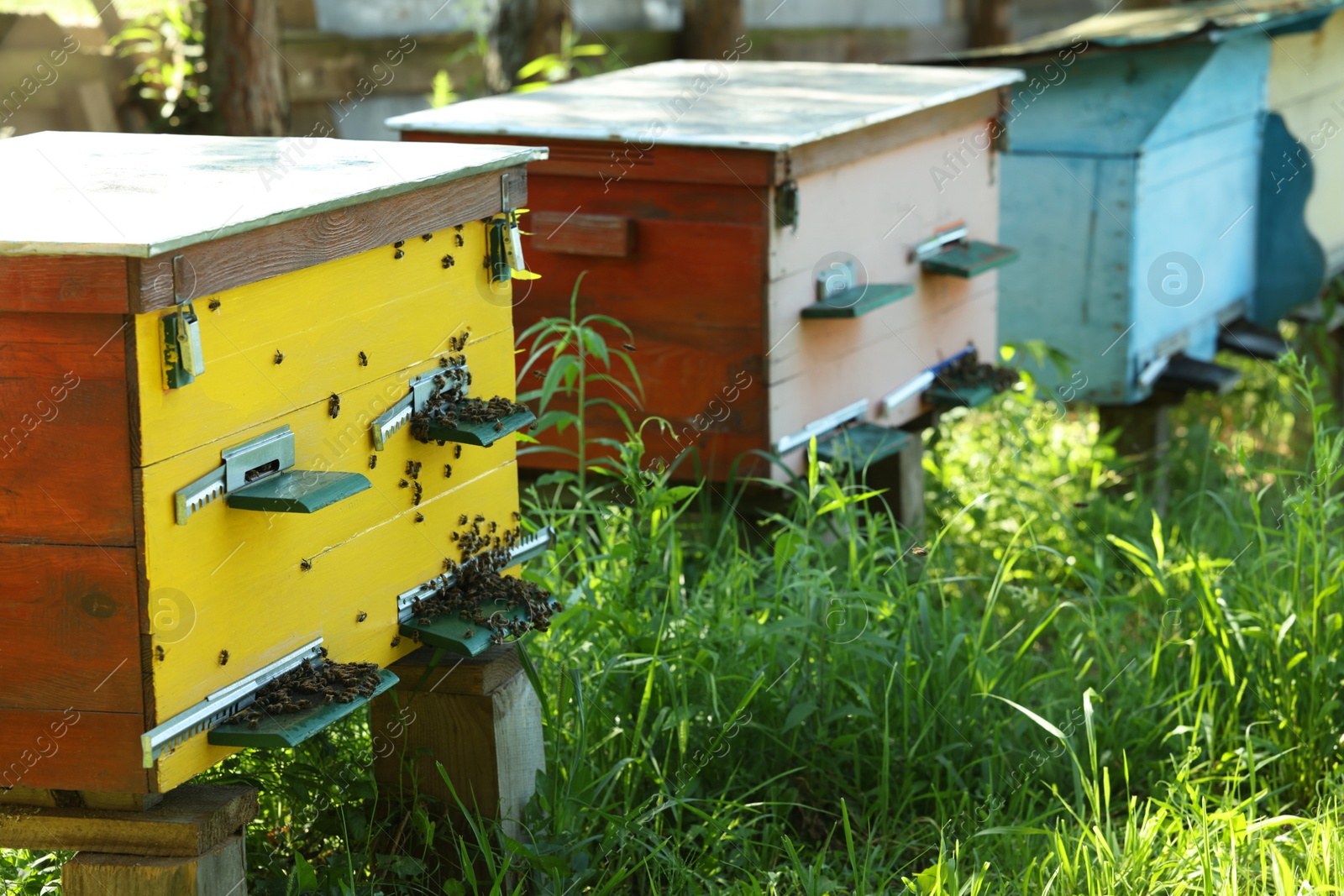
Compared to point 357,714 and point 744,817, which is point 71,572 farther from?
point 744,817

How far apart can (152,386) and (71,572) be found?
0.87 feet

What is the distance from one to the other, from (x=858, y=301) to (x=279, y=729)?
200 cm

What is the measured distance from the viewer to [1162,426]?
5512 millimetres

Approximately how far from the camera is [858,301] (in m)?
3.49

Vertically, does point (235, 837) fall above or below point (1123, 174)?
below

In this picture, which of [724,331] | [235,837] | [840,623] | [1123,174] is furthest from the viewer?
[1123,174]

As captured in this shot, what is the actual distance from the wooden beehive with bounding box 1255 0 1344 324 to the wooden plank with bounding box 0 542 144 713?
4.87 m

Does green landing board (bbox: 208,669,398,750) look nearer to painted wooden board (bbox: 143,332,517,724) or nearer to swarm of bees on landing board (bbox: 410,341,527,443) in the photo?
painted wooden board (bbox: 143,332,517,724)

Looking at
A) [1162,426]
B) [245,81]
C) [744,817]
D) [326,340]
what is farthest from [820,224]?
[245,81]

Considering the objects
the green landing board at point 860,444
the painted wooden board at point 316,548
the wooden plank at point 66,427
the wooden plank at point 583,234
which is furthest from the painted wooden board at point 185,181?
the green landing board at point 860,444

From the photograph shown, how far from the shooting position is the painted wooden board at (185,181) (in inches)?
68.4

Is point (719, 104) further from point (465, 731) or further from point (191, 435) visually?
point (191, 435)

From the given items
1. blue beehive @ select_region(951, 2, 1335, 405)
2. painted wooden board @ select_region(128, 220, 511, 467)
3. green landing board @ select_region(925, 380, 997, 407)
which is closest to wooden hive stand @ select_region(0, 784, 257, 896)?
painted wooden board @ select_region(128, 220, 511, 467)

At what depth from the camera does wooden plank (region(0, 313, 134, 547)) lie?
5.71 ft
